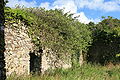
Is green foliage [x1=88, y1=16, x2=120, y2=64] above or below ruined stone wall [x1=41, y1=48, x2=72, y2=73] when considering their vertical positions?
above

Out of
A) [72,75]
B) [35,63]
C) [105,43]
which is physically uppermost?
[105,43]

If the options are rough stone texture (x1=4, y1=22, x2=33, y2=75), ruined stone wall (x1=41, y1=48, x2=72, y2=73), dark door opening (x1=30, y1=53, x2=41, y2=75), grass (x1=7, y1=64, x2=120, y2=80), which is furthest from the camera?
ruined stone wall (x1=41, y1=48, x2=72, y2=73)

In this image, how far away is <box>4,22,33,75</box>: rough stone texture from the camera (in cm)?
764

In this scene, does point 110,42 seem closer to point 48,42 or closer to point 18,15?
point 48,42

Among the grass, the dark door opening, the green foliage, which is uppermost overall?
the green foliage

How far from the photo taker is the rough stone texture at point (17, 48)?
764 cm

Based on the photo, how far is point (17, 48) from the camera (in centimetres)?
826

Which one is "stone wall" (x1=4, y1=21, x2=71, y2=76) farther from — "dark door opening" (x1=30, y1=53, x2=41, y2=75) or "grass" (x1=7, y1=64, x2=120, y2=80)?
"grass" (x1=7, y1=64, x2=120, y2=80)

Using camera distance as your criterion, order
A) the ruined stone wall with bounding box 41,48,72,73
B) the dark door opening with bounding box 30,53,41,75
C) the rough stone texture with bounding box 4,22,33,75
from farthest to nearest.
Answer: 1. the ruined stone wall with bounding box 41,48,72,73
2. the dark door opening with bounding box 30,53,41,75
3. the rough stone texture with bounding box 4,22,33,75

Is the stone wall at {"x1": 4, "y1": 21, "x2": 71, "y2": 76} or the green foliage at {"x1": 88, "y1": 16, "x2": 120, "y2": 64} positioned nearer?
the stone wall at {"x1": 4, "y1": 21, "x2": 71, "y2": 76}

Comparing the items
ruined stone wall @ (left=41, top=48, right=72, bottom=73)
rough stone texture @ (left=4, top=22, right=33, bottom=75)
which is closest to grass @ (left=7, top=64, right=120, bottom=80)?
ruined stone wall @ (left=41, top=48, right=72, bottom=73)

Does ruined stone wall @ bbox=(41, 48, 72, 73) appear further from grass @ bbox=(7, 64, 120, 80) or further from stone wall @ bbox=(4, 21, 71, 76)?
grass @ bbox=(7, 64, 120, 80)

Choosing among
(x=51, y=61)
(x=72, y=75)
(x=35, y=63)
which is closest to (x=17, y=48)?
(x=35, y=63)

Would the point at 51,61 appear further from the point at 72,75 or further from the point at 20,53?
the point at 20,53
